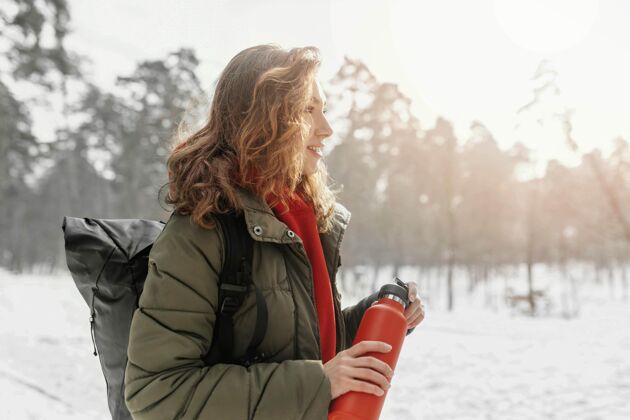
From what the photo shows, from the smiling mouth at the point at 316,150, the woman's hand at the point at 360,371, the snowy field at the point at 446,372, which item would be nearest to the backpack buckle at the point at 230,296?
the woman's hand at the point at 360,371

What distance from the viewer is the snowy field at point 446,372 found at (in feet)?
16.7

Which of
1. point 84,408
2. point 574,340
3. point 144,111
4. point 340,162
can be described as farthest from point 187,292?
point 144,111

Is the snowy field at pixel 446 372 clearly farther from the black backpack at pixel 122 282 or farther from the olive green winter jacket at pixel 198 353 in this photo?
the olive green winter jacket at pixel 198 353

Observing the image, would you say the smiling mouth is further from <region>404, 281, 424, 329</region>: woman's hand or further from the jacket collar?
<region>404, 281, 424, 329</region>: woman's hand

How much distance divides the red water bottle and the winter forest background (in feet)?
14.3

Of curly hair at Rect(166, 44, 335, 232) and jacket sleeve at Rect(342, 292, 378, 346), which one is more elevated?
curly hair at Rect(166, 44, 335, 232)

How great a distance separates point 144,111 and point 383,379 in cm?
1997

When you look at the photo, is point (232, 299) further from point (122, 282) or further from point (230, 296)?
point (122, 282)

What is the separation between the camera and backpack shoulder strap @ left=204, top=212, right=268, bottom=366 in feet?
3.59

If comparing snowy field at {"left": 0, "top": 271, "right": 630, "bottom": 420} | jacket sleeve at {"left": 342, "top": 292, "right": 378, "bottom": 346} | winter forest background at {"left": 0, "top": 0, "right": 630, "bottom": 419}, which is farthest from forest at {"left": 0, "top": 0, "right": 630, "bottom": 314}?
jacket sleeve at {"left": 342, "top": 292, "right": 378, "bottom": 346}

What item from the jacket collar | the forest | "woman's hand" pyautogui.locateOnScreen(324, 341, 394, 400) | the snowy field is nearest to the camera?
"woman's hand" pyautogui.locateOnScreen(324, 341, 394, 400)

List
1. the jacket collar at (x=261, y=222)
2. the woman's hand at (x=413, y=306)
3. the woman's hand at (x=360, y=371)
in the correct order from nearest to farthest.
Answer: the woman's hand at (x=360, y=371), the jacket collar at (x=261, y=222), the woman's hand at (x=413, y=306)

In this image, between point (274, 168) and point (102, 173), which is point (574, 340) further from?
point (102, 173)

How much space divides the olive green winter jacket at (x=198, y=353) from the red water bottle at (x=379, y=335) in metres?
0.04
